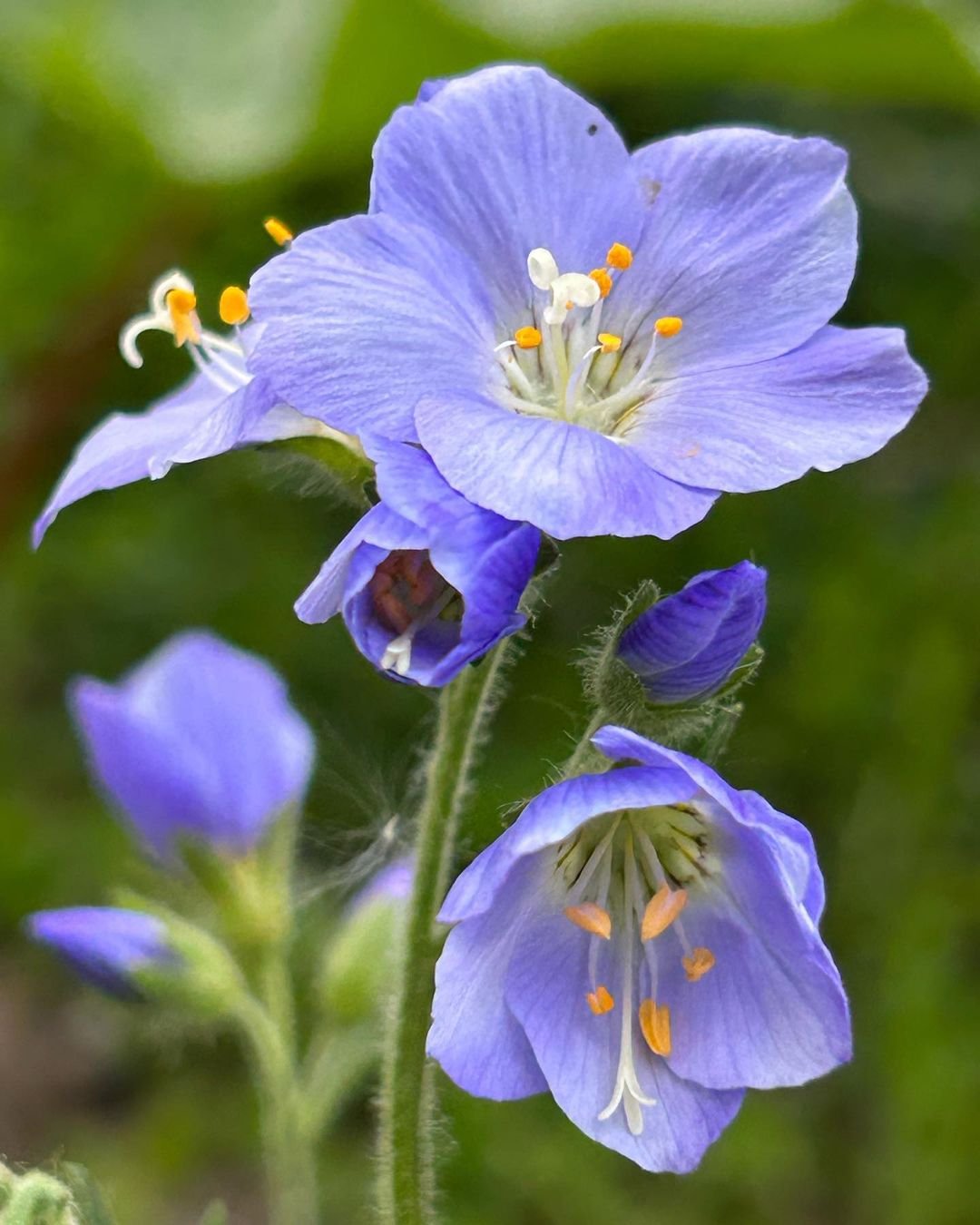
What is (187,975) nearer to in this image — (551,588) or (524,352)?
(524,352)

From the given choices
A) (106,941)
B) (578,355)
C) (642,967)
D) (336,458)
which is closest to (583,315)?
(578,355)

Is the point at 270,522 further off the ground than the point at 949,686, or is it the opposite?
the point at 270,522

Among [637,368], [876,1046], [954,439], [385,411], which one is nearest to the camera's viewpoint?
[385,411]

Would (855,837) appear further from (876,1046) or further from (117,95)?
(117,95)

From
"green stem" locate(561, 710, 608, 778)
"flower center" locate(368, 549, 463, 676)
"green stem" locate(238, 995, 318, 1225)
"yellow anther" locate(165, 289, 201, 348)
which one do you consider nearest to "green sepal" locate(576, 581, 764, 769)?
"green stem" locate(561, 710, 608, 778)

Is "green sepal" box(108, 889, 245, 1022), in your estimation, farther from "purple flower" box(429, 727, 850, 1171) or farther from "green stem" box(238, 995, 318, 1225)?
"purple flower" box(429, 727, 850, 1171)

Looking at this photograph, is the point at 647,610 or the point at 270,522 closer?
the point at 647,610

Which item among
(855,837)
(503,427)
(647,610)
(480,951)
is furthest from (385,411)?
(855,837)
